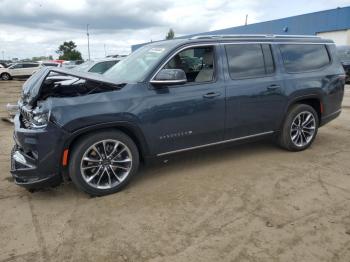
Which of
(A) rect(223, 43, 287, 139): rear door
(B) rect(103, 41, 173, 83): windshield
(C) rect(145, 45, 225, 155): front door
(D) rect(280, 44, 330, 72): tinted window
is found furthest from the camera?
(D) rect(280, 44, 330, 72): tinted window

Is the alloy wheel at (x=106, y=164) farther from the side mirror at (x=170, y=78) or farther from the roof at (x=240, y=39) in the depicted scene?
the roof at (x=240, y=39)

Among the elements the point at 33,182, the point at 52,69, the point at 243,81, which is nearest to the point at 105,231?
the point at 33,182

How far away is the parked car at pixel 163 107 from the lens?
4195 mm

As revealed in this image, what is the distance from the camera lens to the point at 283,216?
151 inches

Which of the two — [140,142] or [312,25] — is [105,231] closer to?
[140,142]

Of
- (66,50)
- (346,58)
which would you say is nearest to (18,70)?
(346,58)

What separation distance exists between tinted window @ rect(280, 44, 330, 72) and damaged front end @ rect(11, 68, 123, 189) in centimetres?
280

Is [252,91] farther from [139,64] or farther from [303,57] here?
[139,64]

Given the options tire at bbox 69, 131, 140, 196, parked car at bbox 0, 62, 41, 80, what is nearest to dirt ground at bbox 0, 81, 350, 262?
tire at bbox 69, 131, 140, 196

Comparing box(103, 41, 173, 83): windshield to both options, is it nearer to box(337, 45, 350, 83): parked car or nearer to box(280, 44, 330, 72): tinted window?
box(280, 44, 330, 72): tinted window

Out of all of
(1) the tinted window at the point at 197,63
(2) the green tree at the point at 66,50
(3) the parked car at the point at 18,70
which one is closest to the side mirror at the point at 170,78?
(1) the tinted window at the point at 197,63

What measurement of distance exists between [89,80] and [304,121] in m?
3.58

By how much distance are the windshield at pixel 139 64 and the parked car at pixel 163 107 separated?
0.02 metres

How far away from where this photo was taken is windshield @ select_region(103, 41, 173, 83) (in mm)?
4738
